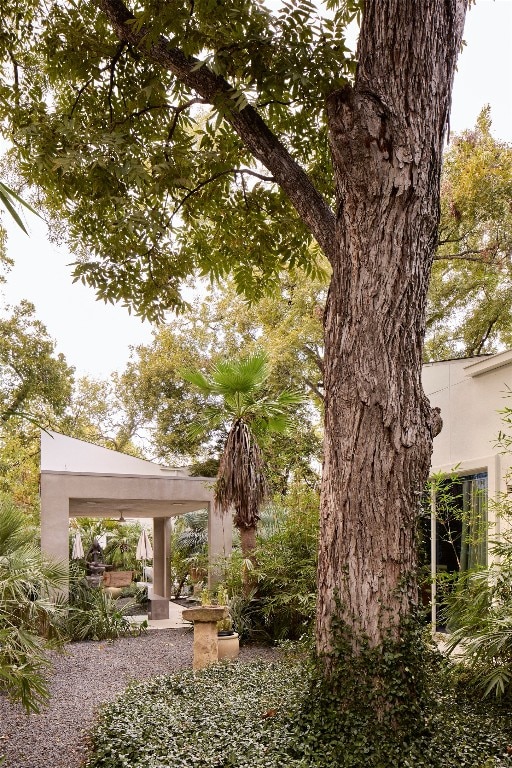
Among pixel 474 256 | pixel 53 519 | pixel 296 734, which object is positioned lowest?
pixel 296 734

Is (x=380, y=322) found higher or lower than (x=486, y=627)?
higher

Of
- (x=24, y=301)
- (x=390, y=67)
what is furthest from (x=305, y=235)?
(x=24, y=301)

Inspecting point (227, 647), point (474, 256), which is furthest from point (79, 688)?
point (474, 256)

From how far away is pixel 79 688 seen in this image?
8.06m

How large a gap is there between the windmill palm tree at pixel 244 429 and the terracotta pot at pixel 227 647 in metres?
1.92

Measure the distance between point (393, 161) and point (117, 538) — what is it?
828 inches

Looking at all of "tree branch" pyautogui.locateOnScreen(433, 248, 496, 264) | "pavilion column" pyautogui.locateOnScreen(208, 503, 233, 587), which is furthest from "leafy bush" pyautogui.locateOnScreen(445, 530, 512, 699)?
"tree branch" pyautogui.locateOnScreen(433, 248, 496, 264)

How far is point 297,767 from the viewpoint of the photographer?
14.3 ft

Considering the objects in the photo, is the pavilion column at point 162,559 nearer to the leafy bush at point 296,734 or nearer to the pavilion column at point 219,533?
Answer: the pavilion column at point 219,533

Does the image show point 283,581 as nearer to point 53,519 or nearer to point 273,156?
point 53,519

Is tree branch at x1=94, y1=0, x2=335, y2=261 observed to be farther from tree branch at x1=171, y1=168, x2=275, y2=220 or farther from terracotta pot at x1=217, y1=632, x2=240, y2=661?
terracotta pot at x1=217, y1=632, x2=240, y2=661

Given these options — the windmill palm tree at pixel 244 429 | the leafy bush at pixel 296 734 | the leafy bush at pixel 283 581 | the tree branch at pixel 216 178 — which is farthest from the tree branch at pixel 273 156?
the leafy bush at pixel 283 581

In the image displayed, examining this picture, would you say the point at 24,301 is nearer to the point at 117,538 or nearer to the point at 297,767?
the point at 117,538

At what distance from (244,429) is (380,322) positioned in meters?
6.26
